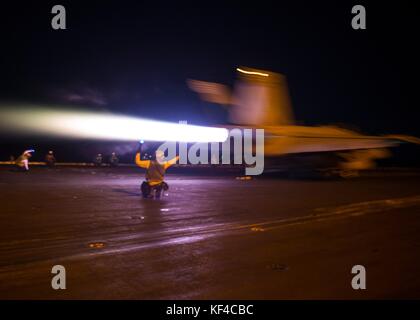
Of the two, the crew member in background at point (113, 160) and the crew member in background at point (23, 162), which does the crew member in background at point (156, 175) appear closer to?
the crew member in background at point (23, 162)

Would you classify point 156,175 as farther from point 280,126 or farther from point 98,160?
point 98,160

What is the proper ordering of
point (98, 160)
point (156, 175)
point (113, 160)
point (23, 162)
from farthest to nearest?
point (98, 160), point (113, 160), point (23, 162), point (156, 175)

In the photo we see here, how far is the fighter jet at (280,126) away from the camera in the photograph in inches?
775

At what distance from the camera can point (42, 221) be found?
9.33m

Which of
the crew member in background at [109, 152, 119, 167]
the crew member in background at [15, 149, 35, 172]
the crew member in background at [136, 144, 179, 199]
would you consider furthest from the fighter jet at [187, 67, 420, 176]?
the crew member in background at [109, 152, 119, 167]

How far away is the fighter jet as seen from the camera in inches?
775

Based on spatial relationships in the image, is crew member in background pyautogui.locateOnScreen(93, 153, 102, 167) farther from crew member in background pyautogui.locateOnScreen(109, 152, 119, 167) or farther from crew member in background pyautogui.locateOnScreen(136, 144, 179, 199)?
crew member in background pyautogui.locateOnScreen(136, 144, 179, 199)

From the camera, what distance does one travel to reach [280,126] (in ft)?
65.3

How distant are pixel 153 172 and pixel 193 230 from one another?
5240 millimetres

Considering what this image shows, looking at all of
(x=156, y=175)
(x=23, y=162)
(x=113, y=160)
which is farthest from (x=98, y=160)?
(x=156, y=175)

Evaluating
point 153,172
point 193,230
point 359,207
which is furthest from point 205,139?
point 193,230

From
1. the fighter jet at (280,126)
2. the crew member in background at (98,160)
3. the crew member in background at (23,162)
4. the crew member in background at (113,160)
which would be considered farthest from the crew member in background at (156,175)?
the crew member in background at (98,160)

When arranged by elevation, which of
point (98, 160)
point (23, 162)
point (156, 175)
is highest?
point (156, 175)
